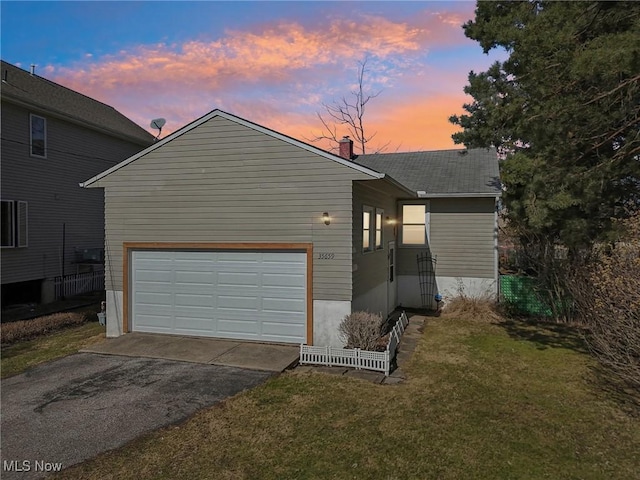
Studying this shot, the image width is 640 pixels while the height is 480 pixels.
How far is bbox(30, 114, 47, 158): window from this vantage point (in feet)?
46.7

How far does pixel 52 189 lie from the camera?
15.0m

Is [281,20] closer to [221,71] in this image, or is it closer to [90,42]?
[221,71]

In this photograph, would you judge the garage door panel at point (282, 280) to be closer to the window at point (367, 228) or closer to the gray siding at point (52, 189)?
the window at point (367, 228)

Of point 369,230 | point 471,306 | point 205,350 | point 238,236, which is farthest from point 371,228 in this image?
point 205,350

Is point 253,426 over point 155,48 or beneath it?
beneath

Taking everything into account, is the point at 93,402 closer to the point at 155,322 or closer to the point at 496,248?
the point at 155,322

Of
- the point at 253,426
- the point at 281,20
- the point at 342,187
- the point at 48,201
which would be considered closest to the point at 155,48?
the point at 281,20

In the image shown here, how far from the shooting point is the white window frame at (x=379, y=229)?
11.0 m

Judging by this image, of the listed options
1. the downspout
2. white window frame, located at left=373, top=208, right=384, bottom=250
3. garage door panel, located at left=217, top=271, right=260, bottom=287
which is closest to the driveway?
garage door panel, located at left=217, top=271, right=260, bottom=287

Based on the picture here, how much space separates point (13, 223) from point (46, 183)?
2.05m

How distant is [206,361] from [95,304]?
8.72 meters

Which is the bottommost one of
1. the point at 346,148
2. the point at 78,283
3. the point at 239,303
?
the point at 78,283

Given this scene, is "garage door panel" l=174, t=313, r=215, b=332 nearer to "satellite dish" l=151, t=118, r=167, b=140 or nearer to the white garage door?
the white garage door

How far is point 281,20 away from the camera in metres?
12.0
